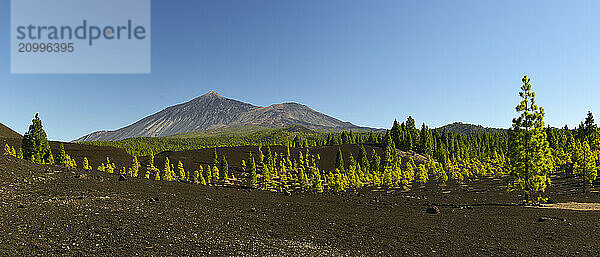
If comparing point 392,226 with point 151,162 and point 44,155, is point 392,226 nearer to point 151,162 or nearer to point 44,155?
point 44,155

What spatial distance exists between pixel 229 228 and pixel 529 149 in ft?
110

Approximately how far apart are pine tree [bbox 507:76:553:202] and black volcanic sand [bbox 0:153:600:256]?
241 inches

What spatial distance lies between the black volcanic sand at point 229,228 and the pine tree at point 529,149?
6132mm

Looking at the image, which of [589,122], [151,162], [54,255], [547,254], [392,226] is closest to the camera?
[54,255]

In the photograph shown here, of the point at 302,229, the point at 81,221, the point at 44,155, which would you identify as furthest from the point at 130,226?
the point at 44,155

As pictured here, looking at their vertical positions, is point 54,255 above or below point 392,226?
above

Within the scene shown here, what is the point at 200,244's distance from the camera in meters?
15.4

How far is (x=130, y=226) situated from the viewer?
1714cm

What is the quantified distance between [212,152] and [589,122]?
141 metres

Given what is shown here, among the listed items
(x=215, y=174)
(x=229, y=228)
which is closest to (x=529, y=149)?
(x=229, y=228)

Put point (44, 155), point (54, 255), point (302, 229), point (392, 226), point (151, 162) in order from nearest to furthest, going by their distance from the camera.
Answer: point (54, 255) → point (302, 229) → point (392, 226) → point (44, 155) → point (151, 162)

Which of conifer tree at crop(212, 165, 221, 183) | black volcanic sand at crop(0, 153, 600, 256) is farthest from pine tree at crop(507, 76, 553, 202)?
conifer tree at crop(212, 165, 221, 183)

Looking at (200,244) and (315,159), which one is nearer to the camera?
(200,244)

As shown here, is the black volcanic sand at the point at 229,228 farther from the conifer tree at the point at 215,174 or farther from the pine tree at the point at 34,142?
the conifer tree at the point at 215,174
